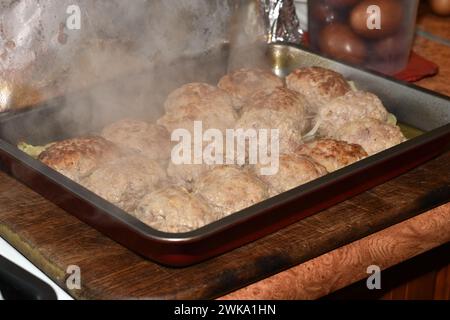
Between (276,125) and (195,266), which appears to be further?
A: (276,125)

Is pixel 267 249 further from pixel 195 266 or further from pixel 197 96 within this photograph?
pixel 197 96

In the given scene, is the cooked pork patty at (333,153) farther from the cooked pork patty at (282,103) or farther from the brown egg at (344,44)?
the brown egg at (344,44)

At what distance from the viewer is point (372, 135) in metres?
1.72

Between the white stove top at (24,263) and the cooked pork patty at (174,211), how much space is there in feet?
0.62

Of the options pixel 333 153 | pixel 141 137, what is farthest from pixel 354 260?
pixel 141 137

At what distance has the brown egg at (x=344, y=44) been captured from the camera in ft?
7.10

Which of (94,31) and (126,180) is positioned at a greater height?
(94,31)

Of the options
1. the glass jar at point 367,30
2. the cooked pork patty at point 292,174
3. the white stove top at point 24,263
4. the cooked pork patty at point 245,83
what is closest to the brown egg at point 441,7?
the glass jar at point 367,30

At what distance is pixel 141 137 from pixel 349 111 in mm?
473

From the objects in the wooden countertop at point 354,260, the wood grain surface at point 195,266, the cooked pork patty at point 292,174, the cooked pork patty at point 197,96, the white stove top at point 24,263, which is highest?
the cooked pork patty at point 197,96

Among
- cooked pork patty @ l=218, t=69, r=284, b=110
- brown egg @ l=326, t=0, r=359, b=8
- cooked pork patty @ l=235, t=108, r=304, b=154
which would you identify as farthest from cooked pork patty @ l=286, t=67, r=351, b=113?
brown egg @ l=326, t=0, r=359, b=8

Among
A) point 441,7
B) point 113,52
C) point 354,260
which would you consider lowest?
point 354,260

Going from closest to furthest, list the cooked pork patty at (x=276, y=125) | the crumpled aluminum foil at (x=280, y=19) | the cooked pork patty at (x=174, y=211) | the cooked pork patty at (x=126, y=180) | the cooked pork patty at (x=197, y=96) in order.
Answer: the cooked pork patty at (x=174, y=211) < the cooked pork patty at (x=126, y=180) < the cooked pork patty at (x=276, y=125) < the cooked pork patty at (x=197, y=96) < the crumpled aluminum foil at (x=280, y=19)
